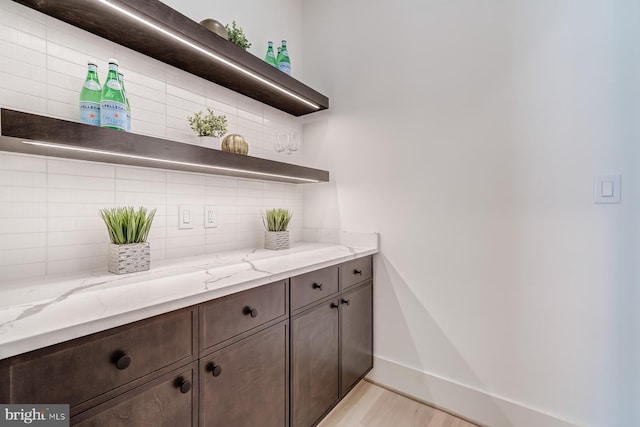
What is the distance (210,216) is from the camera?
1.62 meters

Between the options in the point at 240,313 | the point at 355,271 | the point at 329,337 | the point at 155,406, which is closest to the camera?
the point at 155,406

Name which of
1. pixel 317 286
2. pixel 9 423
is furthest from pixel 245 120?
pixel 9 423

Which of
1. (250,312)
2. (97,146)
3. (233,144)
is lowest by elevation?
(250,312)

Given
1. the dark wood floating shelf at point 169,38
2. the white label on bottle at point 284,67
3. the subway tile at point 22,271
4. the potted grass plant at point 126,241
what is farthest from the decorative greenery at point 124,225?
the white label on bottle at point 284,67

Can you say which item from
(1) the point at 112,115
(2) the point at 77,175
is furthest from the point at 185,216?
(1) the point at 112,115

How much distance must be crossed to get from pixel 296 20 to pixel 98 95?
168cm

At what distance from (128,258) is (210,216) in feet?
1.75

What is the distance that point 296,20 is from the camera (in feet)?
7.36

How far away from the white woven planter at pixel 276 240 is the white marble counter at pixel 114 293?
0.94 ft

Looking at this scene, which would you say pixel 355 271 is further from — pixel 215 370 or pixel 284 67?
pixel 284 67

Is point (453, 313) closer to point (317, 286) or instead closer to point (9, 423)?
point (317, 286)

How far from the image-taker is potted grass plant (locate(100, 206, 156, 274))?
3.66 ft

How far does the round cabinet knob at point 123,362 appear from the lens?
0.74 m

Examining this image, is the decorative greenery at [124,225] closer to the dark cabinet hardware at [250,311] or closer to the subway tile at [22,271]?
the subway tile at [22,271]
